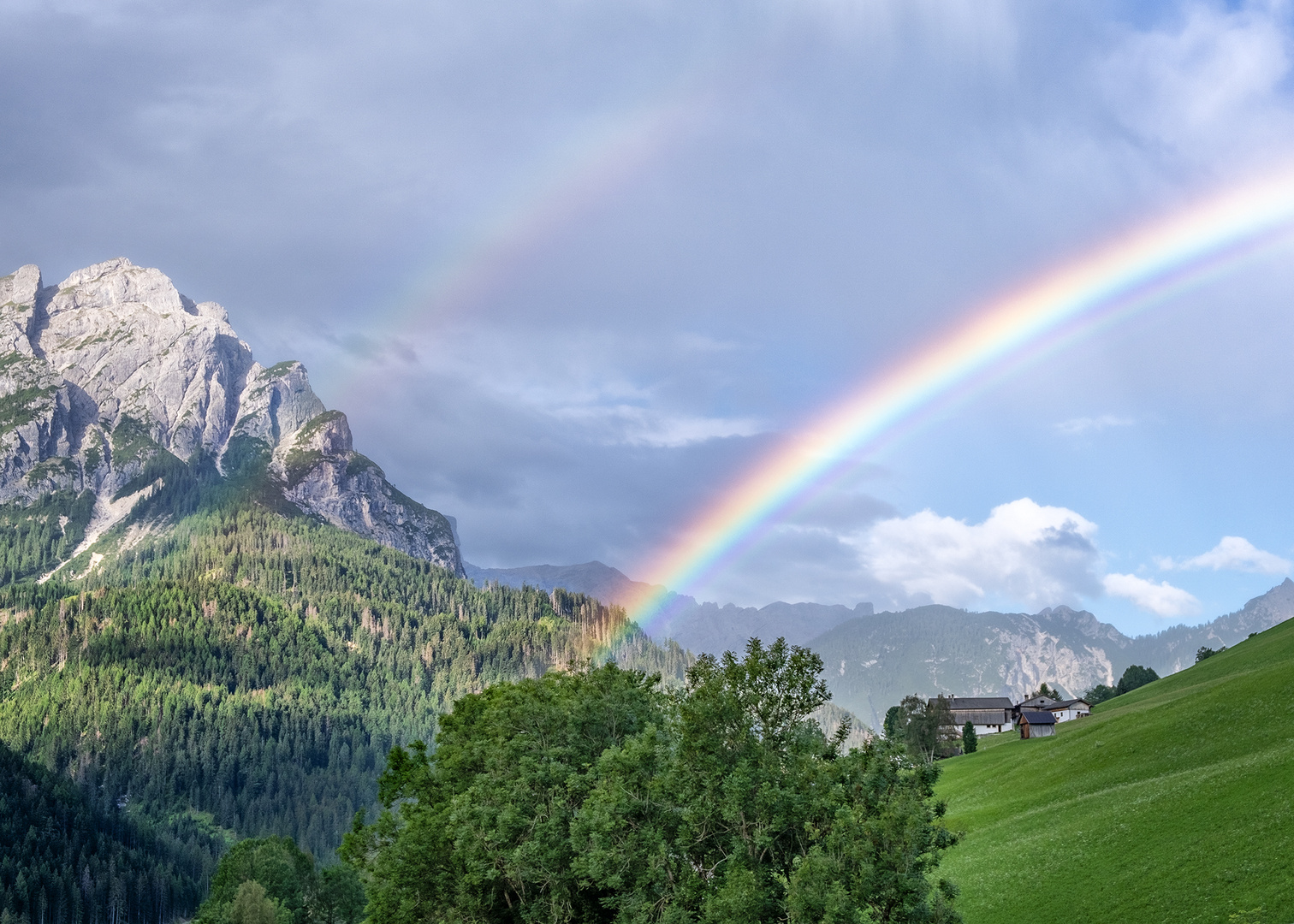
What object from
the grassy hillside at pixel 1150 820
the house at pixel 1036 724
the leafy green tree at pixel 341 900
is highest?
the house at pixel 1036 724

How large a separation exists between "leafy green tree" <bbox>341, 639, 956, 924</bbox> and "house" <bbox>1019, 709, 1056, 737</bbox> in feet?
447

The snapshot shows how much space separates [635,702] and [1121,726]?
48.4 metres

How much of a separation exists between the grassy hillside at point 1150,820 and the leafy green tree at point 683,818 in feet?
29.6

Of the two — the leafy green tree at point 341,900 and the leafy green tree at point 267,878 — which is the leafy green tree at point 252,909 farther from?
the leafy green tree at point 341,900

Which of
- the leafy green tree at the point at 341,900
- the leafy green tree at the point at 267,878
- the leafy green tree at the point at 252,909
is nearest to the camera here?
the leafy green tree at the point at 252,909

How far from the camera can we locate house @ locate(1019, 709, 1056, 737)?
181125 mm

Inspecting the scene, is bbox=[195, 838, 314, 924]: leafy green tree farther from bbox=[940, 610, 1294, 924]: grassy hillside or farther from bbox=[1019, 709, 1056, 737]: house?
bbox=[1019, 709, 1056, 737]: house

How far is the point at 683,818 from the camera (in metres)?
43.2

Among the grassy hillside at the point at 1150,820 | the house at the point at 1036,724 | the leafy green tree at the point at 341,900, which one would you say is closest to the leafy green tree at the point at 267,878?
the leafy green tree at the point at 341,900

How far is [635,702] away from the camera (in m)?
64.6

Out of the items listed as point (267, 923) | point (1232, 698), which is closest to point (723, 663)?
point (1232, 698)

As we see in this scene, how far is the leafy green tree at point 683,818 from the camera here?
118 feet

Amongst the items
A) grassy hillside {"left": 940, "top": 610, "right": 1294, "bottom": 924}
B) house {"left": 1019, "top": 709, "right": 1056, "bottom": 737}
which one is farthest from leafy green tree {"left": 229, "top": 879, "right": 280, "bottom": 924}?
house {"left": 1019, "top": 709, "right": 1056, "bottom": 737}

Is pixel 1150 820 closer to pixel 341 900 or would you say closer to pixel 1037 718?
pixel 341 900
